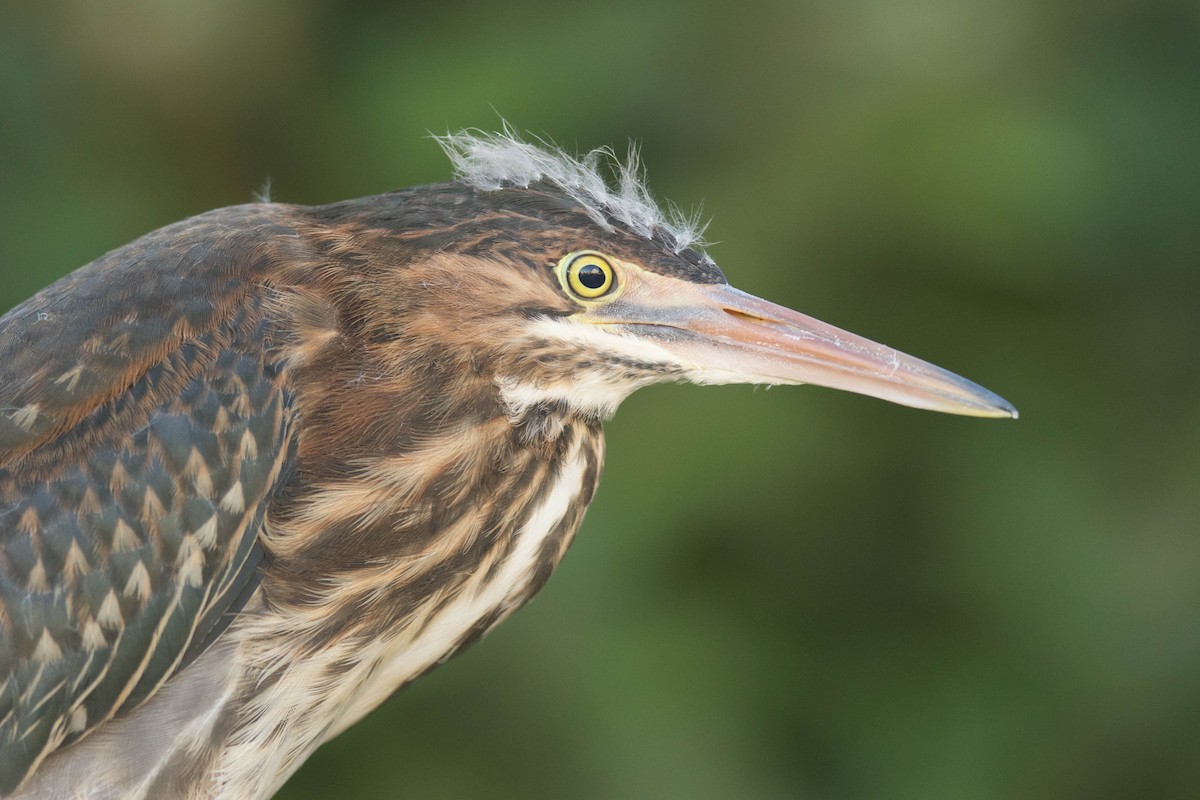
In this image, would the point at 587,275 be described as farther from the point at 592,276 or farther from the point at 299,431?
the point at 299,431

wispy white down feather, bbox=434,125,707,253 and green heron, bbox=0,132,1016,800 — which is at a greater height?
wispy white down feather, bbox=434,125,707,253

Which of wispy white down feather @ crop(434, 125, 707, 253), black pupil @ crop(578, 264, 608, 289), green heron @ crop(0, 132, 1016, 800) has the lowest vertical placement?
green heron @ crop(0, 132, 1016, 800)

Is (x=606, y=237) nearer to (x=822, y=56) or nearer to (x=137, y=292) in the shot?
A: (x=137, y=292)

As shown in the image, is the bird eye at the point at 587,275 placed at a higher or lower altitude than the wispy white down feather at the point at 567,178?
lower

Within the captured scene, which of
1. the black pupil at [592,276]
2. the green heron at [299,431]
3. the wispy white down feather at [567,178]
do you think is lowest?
the green heron at [299,431]

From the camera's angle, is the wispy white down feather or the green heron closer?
the green heron

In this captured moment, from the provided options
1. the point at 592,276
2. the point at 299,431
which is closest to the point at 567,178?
the point at 592,276
